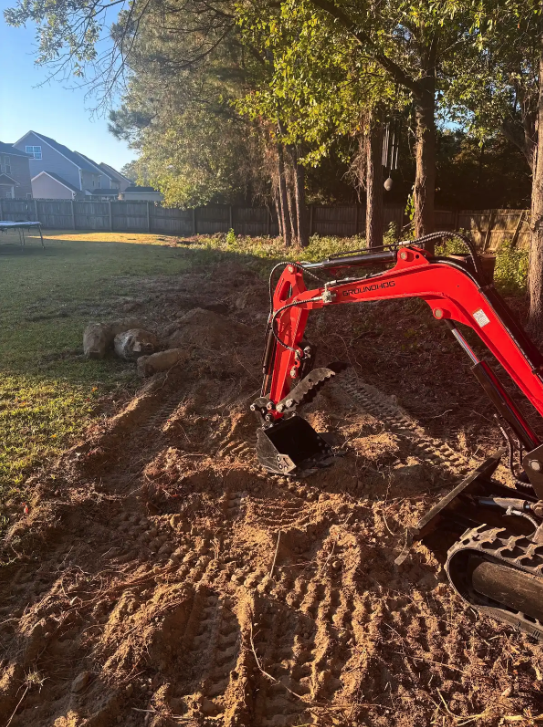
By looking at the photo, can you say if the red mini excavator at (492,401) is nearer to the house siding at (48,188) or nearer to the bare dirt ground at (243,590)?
the bare dirt ground at (243,590)

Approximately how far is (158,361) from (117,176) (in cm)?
6376

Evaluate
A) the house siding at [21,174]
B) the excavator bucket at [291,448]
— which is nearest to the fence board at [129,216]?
the house siding at [21,174]

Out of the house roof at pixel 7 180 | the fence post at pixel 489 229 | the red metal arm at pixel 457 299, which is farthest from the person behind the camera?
the house roof at pixel 7 180

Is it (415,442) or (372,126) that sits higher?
(372,126)

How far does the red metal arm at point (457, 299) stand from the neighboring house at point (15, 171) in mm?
50068

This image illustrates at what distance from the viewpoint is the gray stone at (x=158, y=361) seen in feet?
23.0

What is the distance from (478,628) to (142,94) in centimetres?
2479

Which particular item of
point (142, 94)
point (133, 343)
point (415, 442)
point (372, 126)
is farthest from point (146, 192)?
point (415, 442)

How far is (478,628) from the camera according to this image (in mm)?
2938

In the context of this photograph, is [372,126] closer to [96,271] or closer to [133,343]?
[133,343]

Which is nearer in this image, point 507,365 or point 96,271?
point 507,365

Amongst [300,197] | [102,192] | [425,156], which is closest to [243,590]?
[425,156]

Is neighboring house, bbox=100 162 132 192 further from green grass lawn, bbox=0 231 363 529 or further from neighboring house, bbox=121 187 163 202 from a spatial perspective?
green grass lawn, bbox=0 231 363 529

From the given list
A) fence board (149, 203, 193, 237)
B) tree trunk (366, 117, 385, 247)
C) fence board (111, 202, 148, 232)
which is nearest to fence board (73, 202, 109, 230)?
fence board (111, 202, 148, 232)
